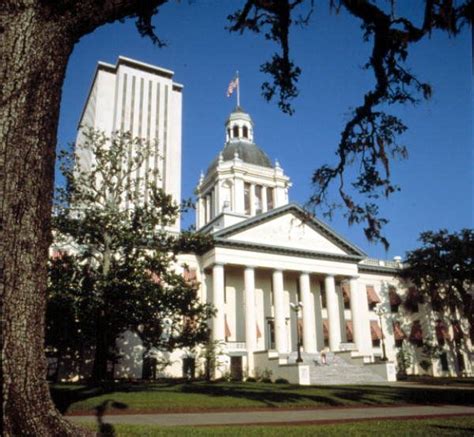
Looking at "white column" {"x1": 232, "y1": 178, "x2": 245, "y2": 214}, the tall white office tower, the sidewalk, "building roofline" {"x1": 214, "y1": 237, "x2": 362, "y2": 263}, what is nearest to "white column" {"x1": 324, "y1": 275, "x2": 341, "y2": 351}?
"building roofline" {"x1": 214, "y1": 237, "x2": 362, "y2": 263}

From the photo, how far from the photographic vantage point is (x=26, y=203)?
12.8 feet

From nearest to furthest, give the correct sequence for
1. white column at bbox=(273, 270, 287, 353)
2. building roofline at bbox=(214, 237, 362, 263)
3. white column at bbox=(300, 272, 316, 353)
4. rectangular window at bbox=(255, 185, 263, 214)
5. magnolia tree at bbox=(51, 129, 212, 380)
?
magnolia tree at bbox=(51, 129, 212, 380) → white column at bbox=(273, 270, 287, 353) → building roofline at bbox=(214, 237, 362, 263) → white column at bbox=(300, 272, 316, 353) → rectangular window at bbox=(255, 185, 263, 214)

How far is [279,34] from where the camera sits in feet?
27.9

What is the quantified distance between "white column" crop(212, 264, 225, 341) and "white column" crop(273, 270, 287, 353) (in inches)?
192

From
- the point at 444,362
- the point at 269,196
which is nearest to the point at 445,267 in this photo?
the point at 444,362

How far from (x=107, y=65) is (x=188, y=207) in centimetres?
5730

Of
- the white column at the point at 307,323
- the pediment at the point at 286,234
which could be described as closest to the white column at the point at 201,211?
the pediment at the point at 286,234

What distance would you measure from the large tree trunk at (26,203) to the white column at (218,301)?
32.6 metres

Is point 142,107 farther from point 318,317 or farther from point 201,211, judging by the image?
point 318,317

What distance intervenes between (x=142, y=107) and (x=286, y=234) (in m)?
41.7

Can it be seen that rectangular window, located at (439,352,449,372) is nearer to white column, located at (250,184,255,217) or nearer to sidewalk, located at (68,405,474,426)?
white column, located at (250,184,255,217)

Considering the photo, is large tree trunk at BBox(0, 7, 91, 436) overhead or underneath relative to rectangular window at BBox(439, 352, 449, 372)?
overhead

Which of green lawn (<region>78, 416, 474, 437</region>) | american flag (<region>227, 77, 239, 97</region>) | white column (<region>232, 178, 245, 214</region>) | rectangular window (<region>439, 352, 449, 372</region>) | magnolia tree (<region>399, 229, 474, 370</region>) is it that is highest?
american flag (<region>227, 77, 239, 97</region>)

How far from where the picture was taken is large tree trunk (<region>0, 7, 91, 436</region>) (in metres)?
3.77
